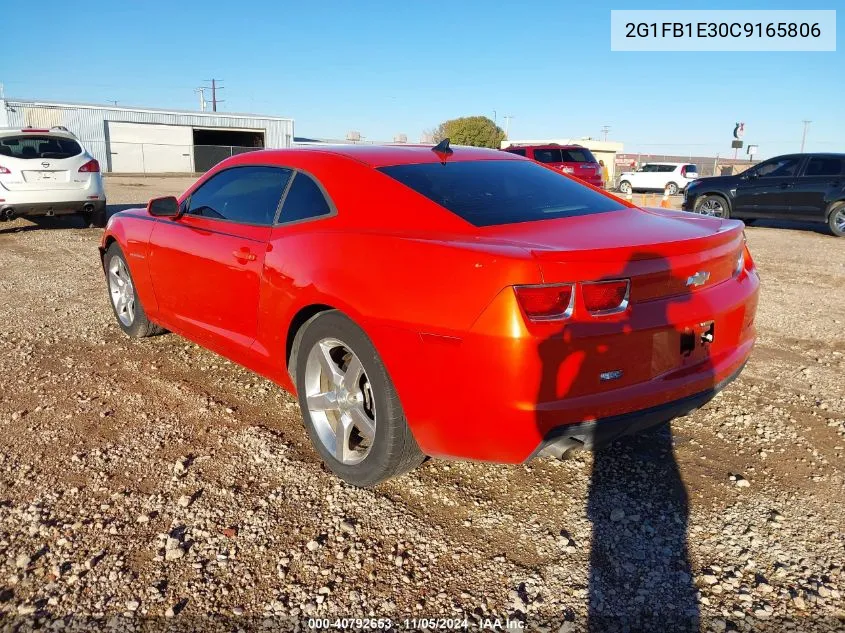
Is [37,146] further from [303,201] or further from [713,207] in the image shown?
[713,207]

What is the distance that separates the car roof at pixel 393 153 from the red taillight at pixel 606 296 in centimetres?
137

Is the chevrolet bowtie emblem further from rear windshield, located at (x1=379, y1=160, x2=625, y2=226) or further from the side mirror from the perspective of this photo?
the side mirror

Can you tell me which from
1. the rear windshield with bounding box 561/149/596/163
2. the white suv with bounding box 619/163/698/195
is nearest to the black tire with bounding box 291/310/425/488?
the rear windshield with bounding box 561/149/596/163

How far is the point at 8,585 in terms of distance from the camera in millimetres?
2322

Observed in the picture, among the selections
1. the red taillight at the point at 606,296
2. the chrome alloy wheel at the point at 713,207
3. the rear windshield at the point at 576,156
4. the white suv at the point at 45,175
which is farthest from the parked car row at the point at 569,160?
the red taillight at the point at 606,296

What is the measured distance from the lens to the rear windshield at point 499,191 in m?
2.94

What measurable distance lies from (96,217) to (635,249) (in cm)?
1117

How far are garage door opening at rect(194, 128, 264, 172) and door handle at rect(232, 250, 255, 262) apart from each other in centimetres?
3861

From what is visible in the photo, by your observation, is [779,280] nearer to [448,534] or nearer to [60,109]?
[448,534]

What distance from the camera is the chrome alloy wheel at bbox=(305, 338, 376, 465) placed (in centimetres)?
291

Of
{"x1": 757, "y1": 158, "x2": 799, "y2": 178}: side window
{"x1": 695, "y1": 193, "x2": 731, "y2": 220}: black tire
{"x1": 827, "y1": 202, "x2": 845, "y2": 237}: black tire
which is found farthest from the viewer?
{"x1": 695, "y1": 193, "x2": 731, "y2": 220}: black tire

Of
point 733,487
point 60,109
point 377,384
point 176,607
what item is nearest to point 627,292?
point 377,384

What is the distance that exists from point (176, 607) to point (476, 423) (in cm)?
119

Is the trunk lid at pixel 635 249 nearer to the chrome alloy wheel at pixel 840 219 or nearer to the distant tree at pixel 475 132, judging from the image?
the chrome alloy wheel at pixel 840 219
